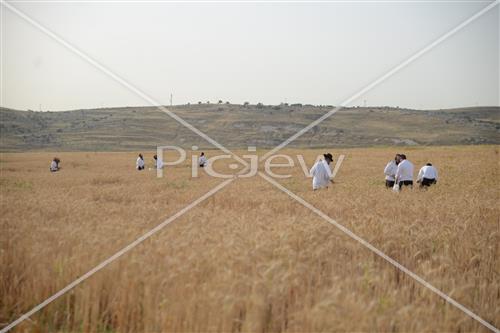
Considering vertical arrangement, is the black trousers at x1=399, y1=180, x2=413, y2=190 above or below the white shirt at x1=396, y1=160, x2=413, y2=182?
below

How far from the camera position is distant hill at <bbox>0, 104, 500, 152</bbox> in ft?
374

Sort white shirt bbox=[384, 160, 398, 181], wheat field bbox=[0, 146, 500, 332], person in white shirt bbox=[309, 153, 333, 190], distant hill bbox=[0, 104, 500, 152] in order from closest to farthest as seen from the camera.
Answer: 1. wheat field bbox=[0, 146, 500, 332]
2. person in white shirt bbox=[309, 153, 333, 190]
3. white shirt bbox=[384, 160, 398, 181]
4. distant hill bbox=[0, 104, 500, 152]

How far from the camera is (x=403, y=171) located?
1683 cm

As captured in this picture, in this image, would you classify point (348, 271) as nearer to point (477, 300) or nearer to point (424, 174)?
point (477, 300)

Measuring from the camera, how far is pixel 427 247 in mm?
7781

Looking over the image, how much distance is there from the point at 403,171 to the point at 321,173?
2.96 metres

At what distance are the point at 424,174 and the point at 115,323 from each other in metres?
15.4

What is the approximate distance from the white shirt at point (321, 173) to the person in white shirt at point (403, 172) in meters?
2.46

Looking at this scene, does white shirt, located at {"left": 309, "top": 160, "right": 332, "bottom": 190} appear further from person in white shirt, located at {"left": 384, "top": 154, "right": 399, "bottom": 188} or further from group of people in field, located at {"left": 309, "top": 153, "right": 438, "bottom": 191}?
person in white shirt, located at {"left": 384, "top": 154, "right": 399, "bottom": 188}

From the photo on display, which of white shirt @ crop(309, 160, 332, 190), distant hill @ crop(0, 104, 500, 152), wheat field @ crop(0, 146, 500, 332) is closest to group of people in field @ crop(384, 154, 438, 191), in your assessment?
white shirt @ crop(309, 160, 332, 190)

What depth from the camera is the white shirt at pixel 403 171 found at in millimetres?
16753

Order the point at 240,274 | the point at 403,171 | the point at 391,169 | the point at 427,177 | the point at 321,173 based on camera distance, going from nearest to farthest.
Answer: the point at 240,274 → the point at 321,173 → the point at 403,171 → the point at 427,177 → the point at 391,169

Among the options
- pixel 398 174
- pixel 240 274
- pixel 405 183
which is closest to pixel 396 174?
pixel 398 174

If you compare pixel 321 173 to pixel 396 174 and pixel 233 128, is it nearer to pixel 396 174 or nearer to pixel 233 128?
pixel 396 174
